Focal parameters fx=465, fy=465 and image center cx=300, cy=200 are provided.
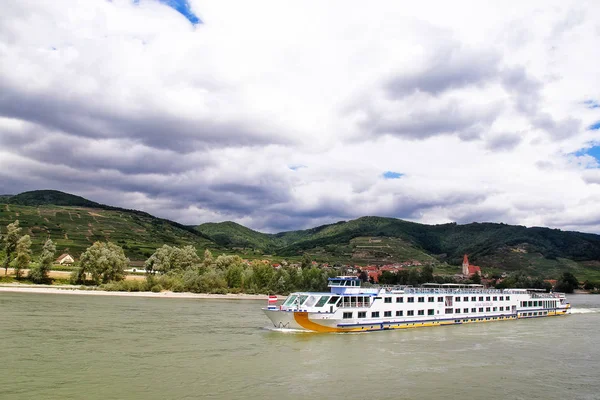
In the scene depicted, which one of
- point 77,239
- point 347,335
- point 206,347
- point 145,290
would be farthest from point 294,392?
point 77,239

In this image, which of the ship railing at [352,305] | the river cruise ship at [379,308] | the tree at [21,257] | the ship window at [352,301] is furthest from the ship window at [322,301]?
the tree at [21,257]

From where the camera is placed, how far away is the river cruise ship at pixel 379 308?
1836 inches

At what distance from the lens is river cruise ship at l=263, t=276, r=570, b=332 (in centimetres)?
4662

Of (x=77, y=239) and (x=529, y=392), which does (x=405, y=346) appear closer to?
(x=529, y=392)

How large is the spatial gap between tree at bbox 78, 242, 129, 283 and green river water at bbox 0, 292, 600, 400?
1991 inches

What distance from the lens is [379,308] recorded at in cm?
5128

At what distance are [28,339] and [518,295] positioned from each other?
221ft

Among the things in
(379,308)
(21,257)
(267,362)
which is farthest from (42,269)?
(267,362)

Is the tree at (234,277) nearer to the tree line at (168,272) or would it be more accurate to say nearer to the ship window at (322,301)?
the tree line at (168,272)

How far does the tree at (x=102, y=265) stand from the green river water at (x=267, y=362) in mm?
50573

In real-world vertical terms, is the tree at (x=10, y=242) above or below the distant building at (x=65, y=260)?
above

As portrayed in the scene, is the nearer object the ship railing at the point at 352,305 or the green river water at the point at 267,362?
the green river water at the point at 267,362

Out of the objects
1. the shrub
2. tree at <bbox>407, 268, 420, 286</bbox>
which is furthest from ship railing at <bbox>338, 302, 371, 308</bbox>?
tree at <bbox>407, 268, 420, 286</bbox>

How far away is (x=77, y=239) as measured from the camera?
179 meters
